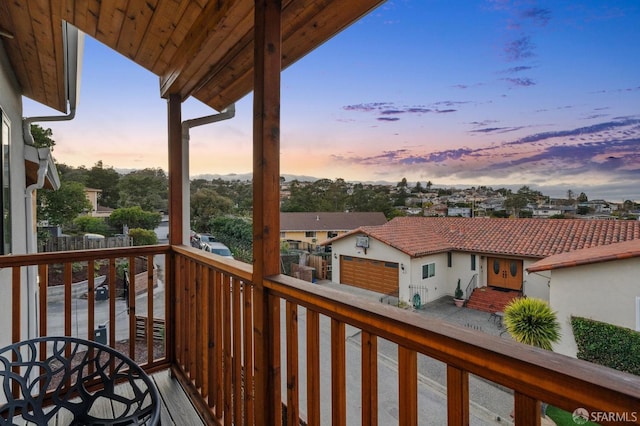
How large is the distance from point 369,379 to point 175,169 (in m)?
2.30

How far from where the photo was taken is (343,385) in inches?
44.1

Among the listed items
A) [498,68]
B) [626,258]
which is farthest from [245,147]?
[626,258]

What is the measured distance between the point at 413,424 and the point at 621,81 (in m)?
0.93

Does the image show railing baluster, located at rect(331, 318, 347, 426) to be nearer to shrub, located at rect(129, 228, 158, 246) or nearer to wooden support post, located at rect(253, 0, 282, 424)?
wooden support post, located at rect(253, 0, 282, 424)

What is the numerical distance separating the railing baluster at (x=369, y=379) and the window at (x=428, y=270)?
264 millimetres

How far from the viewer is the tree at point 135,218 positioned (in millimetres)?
2664

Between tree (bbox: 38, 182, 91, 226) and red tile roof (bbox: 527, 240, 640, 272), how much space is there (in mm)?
3201

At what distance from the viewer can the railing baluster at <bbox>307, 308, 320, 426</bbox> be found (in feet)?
4.08

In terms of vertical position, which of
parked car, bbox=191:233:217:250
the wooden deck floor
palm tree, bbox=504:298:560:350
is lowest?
the wooden deck floor

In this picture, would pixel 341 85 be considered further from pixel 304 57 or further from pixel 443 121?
pixel 443 121

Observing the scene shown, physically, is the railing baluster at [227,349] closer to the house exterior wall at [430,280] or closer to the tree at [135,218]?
the house exterior wall at [430,280]

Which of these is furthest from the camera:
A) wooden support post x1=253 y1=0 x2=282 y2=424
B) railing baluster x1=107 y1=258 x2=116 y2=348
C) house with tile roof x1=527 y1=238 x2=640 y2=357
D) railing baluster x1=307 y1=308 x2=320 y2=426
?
railing baluster x1=107 y1=258 x2=116 y2=348

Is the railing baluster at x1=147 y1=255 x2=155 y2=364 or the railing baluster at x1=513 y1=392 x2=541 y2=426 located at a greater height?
the railing baluster at x1=513 y1=392 x2=541 y2=426

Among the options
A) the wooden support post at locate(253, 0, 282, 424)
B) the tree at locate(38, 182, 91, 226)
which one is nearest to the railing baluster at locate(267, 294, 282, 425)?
the wooden support post at locate(253, 0, 282, 424)
